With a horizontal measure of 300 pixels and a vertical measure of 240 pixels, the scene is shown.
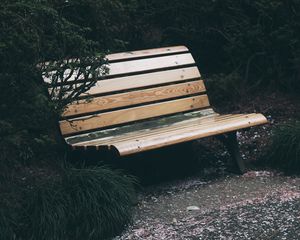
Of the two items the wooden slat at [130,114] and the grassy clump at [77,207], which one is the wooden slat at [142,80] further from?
the grassy clump at [77,207]

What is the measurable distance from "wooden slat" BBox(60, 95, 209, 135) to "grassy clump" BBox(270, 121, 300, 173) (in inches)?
31.5

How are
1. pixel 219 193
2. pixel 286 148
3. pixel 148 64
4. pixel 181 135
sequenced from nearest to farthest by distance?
pixel 181 135
pixel 219 193
pixel 286 148
pixel 148 64

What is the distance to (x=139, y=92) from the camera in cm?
547

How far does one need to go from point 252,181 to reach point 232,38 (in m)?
1.90

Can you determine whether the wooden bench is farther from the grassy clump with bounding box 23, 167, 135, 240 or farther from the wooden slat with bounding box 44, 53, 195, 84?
the grassy clump with bounding box 23, 167, 135, 240

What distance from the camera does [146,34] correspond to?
6.70 metres

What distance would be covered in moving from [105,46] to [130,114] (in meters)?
0.75

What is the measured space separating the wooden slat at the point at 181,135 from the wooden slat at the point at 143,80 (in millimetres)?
742

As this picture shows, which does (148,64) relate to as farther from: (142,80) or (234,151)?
(234,151)

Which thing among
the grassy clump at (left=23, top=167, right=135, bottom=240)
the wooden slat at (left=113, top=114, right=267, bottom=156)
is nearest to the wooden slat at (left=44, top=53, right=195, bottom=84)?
the wooden slat at (left=113, top=114, right=267, bottom=156)

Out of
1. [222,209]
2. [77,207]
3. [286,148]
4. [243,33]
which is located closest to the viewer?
[77,207]

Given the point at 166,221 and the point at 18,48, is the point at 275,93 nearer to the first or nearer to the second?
the point at 166,221

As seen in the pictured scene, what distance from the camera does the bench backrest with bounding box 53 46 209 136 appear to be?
16.6ft

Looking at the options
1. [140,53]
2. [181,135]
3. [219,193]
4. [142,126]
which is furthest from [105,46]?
[219,193]
